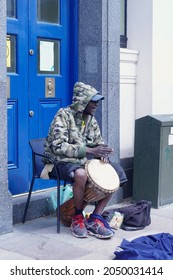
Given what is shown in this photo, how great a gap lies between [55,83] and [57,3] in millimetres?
948

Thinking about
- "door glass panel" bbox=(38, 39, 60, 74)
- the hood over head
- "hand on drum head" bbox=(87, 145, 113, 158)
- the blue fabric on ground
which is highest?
"door glass panel" bbox=(38, 39, 60, 74)

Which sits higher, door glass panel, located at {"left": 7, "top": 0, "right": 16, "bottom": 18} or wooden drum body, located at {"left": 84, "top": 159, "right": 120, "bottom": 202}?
door glass panel, located at {"left": 7, "top": 0, "right": 16, "bottom": 18}

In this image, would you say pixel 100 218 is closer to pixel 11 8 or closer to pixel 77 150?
pixel 77 150

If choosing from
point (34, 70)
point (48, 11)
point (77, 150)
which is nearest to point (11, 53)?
point (34, 70)

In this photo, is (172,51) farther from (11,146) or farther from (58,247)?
(58,247)

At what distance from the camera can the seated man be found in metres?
5.74

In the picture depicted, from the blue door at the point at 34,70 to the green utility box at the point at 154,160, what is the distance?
1.04 m

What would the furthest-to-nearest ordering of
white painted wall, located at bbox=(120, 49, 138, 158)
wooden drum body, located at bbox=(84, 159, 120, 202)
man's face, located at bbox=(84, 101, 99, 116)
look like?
white painted wall, located at bbox=(120, 49, 138, 158), man's face, located at bbox=(84, 101, 99, 116), wooden drum body, located at bbox=(84, 159, 120, 202)

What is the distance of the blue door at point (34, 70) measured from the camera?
6402mm

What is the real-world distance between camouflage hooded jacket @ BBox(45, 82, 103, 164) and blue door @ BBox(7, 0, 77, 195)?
2.19 ft

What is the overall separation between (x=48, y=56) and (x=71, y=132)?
135 cm

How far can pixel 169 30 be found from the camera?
Answer: 7.93 metres

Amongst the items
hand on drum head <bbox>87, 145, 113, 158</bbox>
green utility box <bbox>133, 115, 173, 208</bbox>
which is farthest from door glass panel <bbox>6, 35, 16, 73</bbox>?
green utility box <bbox>133, 115, 173, 208</bbox>

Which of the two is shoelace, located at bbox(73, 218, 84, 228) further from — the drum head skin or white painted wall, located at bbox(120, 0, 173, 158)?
white painted wall, located at bbox(120, 0, 173, 158)
